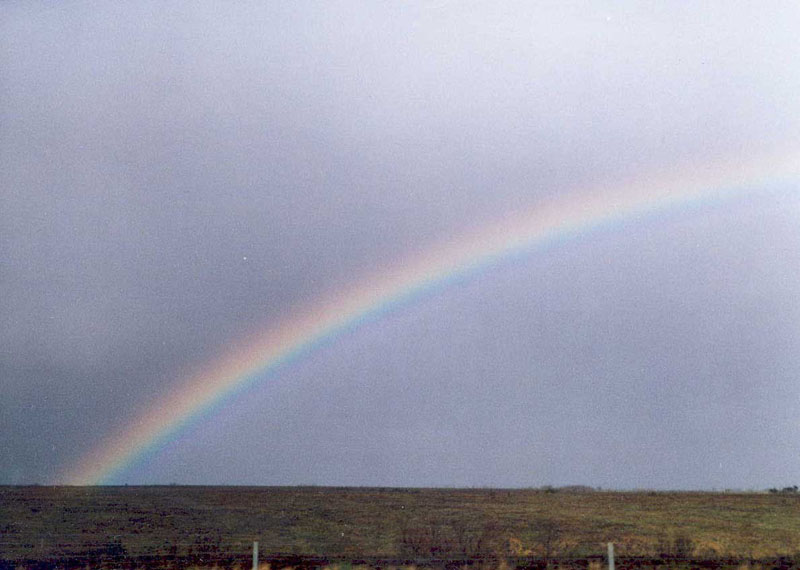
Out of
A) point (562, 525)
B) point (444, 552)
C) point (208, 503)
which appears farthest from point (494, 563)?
point (208, 503)

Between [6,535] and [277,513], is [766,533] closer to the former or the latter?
[277,513]

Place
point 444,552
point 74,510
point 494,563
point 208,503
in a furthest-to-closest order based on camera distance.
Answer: point 208,503 < point 74,510 < point 444,552 < point 494,563

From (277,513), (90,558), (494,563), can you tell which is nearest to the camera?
(494,563)

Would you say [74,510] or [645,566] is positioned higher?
[74,510]

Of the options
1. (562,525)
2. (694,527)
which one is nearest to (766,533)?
(694,527)

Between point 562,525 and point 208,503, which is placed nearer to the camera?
point 562,525

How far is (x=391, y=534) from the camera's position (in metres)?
36.5

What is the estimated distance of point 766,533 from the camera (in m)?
39.9

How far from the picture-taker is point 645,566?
2480 centimetres

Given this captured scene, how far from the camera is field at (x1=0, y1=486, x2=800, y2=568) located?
87.7 feet

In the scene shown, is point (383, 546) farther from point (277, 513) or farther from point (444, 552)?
point (277, 513)

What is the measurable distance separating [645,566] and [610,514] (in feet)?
95.6

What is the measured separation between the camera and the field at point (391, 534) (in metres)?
26.7

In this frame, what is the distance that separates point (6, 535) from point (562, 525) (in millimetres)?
25929
